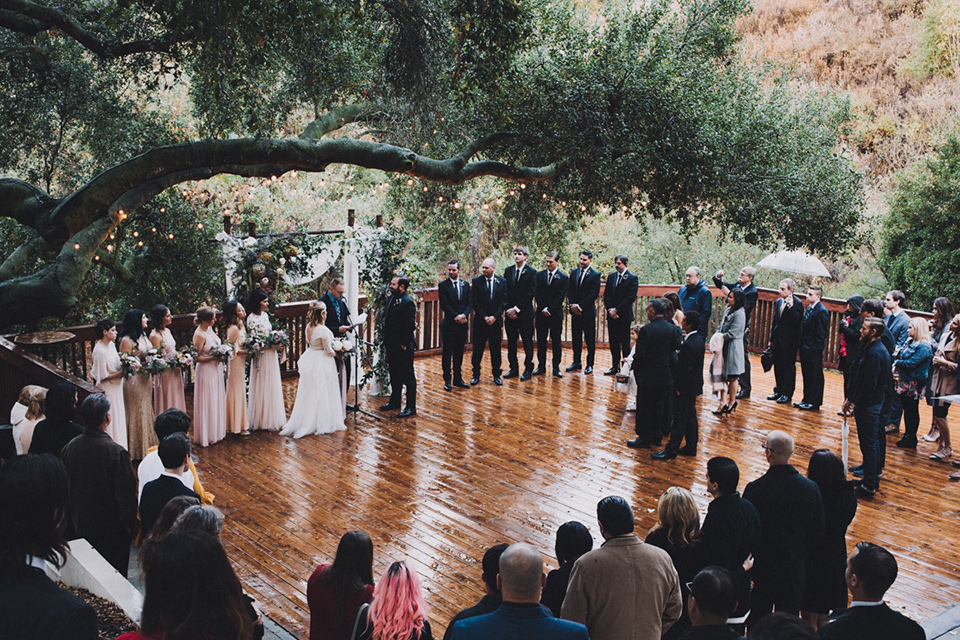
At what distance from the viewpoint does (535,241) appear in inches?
590

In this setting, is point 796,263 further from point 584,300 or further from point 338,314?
point 338,314

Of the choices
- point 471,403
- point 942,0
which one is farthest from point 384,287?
point 942,0

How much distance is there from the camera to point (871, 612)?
2785 millimetres

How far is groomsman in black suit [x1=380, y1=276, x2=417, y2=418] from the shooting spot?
840 cm

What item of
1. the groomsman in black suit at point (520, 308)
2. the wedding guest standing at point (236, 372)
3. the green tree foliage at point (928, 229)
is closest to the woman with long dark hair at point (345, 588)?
→ the wedding guest standing at point (236, 372)

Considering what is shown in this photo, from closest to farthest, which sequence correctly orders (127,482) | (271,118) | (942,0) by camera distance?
1. (127,482)
2. (271,118)
3. (942,0)

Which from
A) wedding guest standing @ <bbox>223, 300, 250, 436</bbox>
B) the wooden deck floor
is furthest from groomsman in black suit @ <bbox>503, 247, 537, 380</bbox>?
wedding guest standing @ <bbox>223, 300, 250, 436</bbox>

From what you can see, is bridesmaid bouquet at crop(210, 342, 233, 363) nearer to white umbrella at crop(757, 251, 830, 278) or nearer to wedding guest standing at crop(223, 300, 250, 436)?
wedding guest standing at crop(223, 300, 250, 436)

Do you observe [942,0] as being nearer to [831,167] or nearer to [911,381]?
[831,167]

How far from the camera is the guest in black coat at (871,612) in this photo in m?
2.74

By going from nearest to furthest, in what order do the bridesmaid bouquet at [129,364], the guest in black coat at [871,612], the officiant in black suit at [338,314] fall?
the guest in black coat at [871,612] → the bridesmaid bouquet at [129,364] → the officiant in black suit at [338,314]

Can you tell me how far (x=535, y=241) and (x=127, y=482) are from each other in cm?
1161

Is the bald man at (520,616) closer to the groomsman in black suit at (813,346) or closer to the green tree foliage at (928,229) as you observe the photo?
the groomsman in black suit at (813,346)

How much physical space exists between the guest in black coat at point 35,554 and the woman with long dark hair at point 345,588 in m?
1.15
